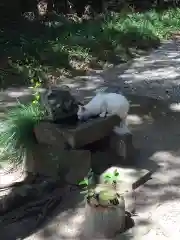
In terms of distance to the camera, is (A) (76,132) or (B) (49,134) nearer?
(A) (76,132)

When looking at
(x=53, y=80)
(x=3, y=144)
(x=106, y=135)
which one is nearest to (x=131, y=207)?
(x=106, y=135)

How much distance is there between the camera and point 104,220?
335cm

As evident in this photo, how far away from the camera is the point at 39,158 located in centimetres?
450

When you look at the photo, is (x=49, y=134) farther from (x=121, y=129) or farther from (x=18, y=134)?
(x=121, y=129)

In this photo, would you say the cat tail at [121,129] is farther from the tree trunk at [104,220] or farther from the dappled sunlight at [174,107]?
the dappled sunlight at [174,107]

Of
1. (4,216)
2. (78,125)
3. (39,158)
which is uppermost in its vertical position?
(78,125)

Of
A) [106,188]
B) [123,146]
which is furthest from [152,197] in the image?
[123,146]

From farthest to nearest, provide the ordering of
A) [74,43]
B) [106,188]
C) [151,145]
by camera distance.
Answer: [74,43], [151,145], [106,188]

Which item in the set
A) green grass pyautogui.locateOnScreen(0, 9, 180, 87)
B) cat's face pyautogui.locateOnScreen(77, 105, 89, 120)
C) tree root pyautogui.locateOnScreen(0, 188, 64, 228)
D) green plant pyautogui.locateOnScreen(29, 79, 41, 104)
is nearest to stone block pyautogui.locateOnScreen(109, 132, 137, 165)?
cat's face pyautogui.locateOnScreen(77, 105, 89, 120)

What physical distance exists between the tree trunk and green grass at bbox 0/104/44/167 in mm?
1283

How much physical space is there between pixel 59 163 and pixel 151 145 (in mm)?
1030

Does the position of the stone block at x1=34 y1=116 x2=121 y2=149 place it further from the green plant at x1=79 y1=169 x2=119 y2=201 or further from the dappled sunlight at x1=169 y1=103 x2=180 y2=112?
the dappled sunlight at x1=169 y1=103 x2=180 y2=112

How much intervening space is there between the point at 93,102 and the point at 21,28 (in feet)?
22.5

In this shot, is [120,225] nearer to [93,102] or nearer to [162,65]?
[93,102]
